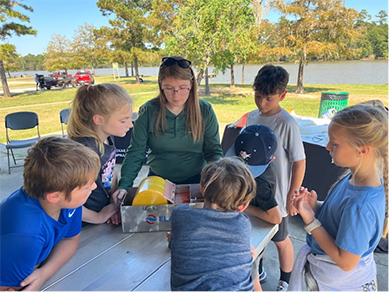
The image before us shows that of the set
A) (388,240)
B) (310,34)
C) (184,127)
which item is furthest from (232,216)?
(310,34)

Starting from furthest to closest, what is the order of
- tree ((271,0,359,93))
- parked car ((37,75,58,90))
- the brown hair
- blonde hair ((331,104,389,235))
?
parked car ((37,75,58,90)) < tree ((271,0,359,93)) < blonde hair ((331,104,389,235)) < the brown hair

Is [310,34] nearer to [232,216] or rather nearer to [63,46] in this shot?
[232,216]

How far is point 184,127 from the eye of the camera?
1.75m

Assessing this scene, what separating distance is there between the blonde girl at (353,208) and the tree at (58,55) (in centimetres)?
3716

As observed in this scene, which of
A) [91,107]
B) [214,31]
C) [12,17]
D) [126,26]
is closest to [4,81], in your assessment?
[12,17]

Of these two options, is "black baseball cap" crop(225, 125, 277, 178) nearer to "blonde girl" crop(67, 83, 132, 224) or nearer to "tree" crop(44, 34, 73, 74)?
"blonde girl" crop(67, 83, 132, 224)

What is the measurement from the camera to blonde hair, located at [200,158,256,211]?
1050 millimetres

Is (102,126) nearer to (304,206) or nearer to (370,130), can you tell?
(304,206)

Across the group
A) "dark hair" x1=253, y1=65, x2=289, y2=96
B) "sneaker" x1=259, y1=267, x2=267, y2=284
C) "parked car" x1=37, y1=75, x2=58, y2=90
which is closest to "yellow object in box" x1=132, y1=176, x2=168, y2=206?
"dark hair" x1=253, y1=65, x2=289, y2=96

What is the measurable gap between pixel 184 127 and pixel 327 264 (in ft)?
3.53

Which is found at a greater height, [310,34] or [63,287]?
[310,34]

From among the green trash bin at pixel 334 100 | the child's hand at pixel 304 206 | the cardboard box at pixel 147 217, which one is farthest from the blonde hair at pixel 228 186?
the green trash bin at pixel 334 100

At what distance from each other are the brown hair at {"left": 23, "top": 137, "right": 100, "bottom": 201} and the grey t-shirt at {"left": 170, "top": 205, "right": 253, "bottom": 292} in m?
0.46

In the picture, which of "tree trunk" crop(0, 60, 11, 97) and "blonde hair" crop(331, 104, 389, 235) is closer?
"blonde hair" crop(331, 104, 389, 235)
